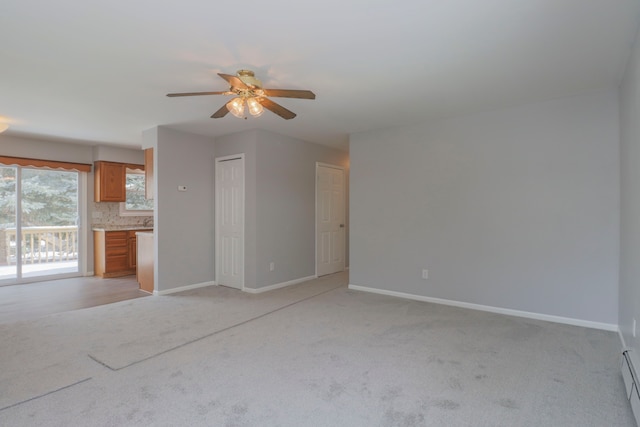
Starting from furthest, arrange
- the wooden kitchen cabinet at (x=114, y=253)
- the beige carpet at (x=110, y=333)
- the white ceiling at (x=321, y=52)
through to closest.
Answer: the wooden kitchen cabinet at (x=114, y=253), the beige carpet at (x=110, y=333), the white ceiling at (x=321, y=52)

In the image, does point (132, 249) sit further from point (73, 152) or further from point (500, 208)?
point (500, 208)

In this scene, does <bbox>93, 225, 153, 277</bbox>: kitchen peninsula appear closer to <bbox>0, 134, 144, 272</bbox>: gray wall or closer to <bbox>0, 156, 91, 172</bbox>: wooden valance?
<bbox>0, 134, 144, 272</bbox>: gray wall

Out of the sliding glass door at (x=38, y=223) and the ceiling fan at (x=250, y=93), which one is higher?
the ceiling fan at (x=250, y=93)

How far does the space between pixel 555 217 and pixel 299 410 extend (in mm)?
3194

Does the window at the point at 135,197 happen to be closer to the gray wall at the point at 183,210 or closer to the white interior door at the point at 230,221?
the gray wall at the point at 183,210

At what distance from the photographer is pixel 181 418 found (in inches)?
76.8

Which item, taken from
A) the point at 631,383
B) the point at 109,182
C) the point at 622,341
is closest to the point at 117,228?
the point at 109,182

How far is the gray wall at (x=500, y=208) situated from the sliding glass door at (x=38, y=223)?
5185 millimetres

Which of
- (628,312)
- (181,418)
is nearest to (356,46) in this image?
(181,418)

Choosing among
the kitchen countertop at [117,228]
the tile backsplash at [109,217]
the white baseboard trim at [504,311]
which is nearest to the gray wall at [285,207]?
the white baseboard trim at [504,311]

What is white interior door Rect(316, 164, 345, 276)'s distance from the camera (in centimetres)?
596

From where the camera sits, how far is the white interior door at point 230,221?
5.08 meters

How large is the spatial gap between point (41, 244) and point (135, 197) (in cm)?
174

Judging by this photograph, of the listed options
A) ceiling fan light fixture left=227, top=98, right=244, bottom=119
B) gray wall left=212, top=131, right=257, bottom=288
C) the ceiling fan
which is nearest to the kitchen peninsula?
gray wall left=212, top=131, right=257, bottom=288
